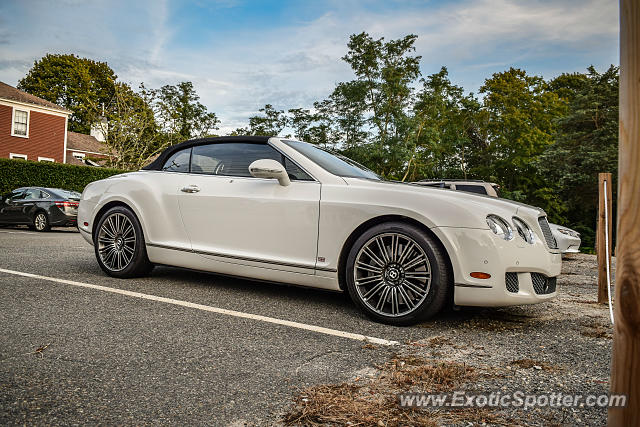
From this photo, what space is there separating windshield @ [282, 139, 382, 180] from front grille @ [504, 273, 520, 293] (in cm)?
168

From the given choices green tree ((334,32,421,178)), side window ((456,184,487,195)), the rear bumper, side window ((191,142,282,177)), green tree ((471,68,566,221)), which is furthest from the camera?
green tree ((471,68,566,221))

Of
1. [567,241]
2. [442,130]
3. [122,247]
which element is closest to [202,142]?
[122,247]

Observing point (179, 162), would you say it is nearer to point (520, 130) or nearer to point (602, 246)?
point (602, 246)

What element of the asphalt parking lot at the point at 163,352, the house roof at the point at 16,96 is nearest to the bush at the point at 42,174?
the house roof at the point at 16,96

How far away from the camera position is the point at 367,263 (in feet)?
12.7

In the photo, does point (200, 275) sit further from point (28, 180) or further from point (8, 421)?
point (28, 180)

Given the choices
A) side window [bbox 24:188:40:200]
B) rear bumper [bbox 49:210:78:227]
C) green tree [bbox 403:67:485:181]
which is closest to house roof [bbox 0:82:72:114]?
side window [bbox 24:188:40:200]

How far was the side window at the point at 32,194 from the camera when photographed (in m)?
15.4

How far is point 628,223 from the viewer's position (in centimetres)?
124

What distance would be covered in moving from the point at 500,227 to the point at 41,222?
15.6 metres

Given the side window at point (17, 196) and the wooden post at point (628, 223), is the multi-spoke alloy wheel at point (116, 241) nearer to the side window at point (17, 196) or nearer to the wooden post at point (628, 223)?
the wooden post at point (628, 223)

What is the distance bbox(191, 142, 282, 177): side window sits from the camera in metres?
4.80

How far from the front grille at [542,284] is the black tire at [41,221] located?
50.6 feet

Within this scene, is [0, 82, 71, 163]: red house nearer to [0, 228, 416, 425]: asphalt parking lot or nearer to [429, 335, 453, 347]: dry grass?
[0, 228, 416, 425]: asphalt parking lot
